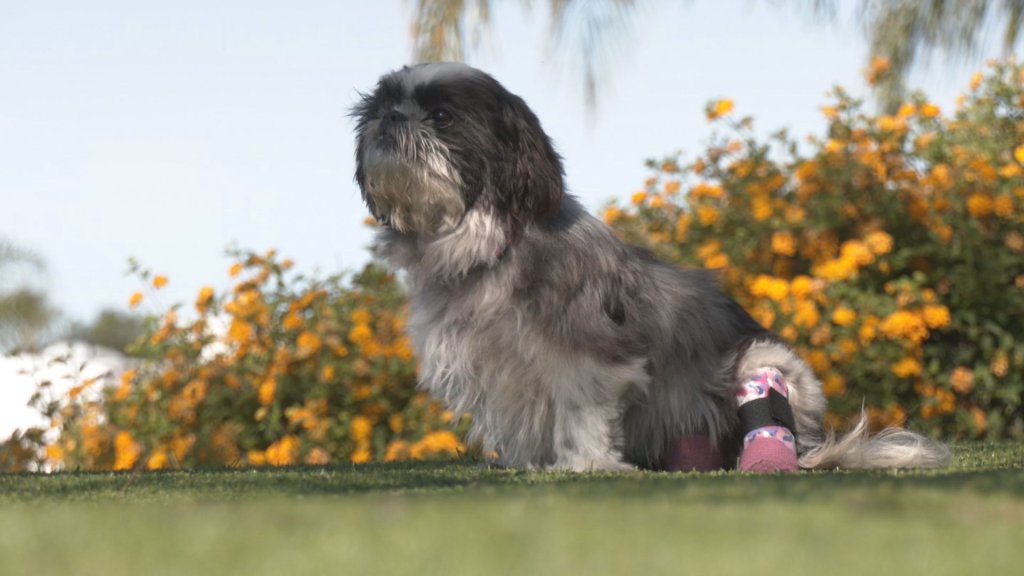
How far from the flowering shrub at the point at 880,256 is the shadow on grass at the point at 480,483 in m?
1.85

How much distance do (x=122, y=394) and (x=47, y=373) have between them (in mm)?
656

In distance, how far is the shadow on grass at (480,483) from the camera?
298cm

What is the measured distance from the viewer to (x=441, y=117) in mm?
4129

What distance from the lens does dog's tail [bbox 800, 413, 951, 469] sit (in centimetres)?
432

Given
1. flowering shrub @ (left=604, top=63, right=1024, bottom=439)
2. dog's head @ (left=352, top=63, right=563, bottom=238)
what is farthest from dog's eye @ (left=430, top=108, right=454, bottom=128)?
flowering shrub @ (left=604, top=63, right=1024, bottom=439)

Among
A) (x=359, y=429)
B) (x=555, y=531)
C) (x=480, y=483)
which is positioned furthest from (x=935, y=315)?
(x=555, y=531)

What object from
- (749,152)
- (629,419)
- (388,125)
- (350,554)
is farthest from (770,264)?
(350,554)

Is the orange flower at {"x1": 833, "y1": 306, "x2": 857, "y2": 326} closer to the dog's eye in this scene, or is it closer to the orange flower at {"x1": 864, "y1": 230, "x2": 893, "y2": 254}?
the orange flower at {"x1": 864, "y1": 230, "x2": 893, "y2": 254}

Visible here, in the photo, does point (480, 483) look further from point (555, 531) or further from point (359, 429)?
point (359, 429)

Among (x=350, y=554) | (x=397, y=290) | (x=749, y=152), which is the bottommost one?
(x=350, y=554)

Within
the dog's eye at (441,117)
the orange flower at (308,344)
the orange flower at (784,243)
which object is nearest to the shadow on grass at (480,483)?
the dog's eye at (441,117)

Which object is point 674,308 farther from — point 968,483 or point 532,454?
point 968,483

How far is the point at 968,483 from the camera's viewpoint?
312 centimetres

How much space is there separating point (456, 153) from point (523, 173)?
0.22 m
